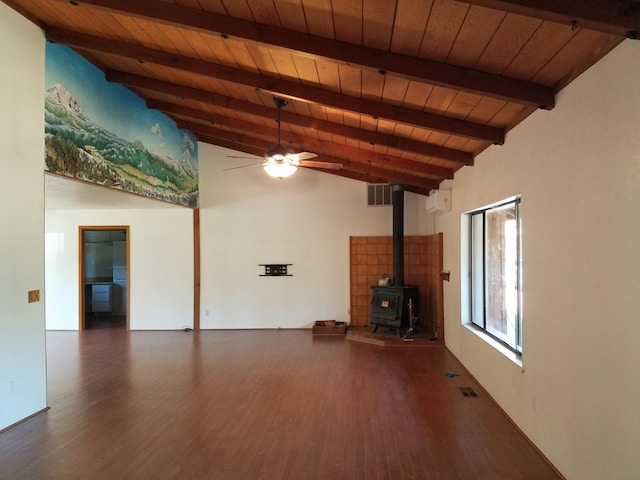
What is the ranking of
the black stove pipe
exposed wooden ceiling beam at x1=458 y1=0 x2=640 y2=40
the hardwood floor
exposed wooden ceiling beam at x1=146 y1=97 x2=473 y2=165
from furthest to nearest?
the black stove pipe
exposed wooden ceiling beam at x1=146 y1=97 x2=473 y2=165
the hardwood floor
exposed wooden ceiling beam at x1=458 y1=0 x2=640 y2=40

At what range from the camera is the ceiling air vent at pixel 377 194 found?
725 centimetres

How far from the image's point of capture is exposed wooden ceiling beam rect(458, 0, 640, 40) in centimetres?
159

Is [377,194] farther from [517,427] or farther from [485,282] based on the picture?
[517,427]

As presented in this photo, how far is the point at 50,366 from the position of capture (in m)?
5.05

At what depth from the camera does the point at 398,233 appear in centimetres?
666

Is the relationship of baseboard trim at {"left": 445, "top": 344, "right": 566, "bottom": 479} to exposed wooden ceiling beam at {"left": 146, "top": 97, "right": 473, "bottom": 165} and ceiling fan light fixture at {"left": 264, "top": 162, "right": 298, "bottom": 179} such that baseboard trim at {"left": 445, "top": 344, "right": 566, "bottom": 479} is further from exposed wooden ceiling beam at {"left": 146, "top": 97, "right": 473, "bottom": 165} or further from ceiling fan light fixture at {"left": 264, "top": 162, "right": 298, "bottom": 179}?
ceiling fan light fixture at {"left": 264, "top": 162, "right": 298, "bottom": 179}

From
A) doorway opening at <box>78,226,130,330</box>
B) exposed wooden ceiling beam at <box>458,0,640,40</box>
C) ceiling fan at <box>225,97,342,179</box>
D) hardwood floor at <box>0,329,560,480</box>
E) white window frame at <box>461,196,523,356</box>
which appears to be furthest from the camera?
doorway opening at <box>78,226,130,330</box>

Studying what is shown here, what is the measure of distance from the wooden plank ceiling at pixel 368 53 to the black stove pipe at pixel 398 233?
1863mm

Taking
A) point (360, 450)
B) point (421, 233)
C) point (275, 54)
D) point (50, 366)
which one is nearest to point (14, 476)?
point (360, 450)

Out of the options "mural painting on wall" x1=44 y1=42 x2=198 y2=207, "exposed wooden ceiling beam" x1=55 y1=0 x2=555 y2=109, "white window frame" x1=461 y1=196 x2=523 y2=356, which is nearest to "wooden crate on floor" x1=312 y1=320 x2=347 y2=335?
"white window frame" x1=461 y1=196 x2=523 y2=356

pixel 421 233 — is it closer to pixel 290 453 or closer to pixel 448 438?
pixel 448 438

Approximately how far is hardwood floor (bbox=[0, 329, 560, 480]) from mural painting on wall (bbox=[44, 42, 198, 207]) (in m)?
2.26

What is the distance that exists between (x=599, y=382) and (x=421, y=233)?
17.5 ft

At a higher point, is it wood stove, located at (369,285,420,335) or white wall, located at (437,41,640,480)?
white wall, located at (437,41,640,480)
